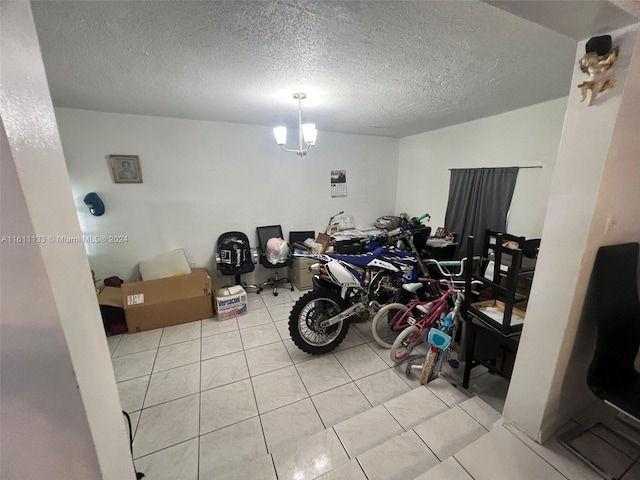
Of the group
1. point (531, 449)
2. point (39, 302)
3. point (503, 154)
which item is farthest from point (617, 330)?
point (503, 154)

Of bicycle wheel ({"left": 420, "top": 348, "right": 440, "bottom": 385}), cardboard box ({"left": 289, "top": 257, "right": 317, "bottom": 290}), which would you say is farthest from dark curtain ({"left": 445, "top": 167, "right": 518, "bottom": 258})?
cardboard box ({"left": 289, "top": 257, "right": 317, "bottom": 290})

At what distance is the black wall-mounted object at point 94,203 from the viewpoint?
2.64 metres

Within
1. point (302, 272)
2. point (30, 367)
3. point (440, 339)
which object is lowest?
point (302, 272)

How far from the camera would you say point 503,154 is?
280 centimetres

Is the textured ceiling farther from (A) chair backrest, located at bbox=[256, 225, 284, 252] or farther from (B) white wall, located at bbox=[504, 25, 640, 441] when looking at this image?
(A) chair backrest, located at bbox=[256, 225, 284, 252]

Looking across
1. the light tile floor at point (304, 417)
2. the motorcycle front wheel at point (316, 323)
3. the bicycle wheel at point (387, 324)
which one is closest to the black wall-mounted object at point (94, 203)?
the light tile floor at point (304, 417)

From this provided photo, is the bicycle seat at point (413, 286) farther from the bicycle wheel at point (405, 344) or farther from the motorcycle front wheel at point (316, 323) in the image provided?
the motorcycle front wheel at point (316, 323)

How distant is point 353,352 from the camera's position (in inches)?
90.4

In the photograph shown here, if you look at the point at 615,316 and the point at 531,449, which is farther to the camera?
the point at 531,449

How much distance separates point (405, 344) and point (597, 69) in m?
2.03

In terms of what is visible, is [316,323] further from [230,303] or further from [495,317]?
[495,317]

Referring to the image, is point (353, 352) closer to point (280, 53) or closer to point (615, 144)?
point (615, 144)

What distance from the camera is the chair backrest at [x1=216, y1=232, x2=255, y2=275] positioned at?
318 cm

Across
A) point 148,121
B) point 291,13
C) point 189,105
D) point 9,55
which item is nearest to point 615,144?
point 291,13
